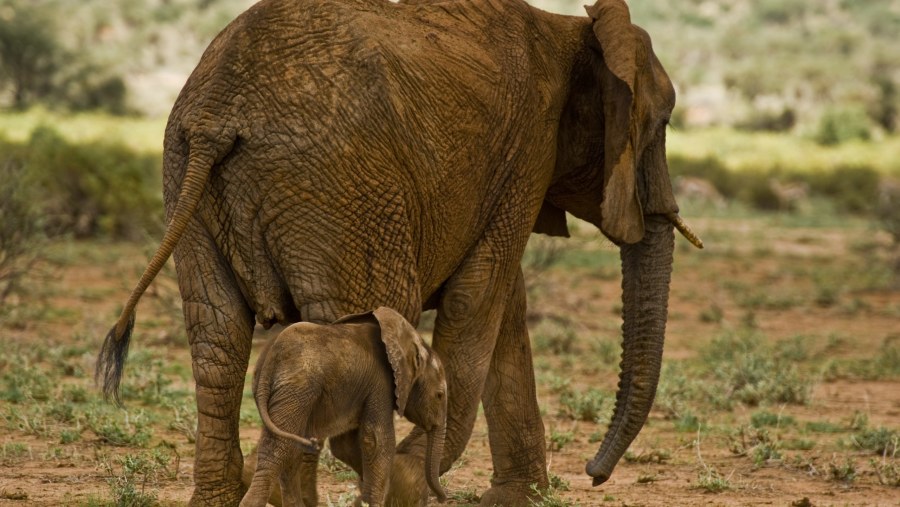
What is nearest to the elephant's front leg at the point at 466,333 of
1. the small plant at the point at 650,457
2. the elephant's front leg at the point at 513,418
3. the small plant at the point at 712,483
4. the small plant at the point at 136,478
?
the elephant's front leg at the point at 513,418

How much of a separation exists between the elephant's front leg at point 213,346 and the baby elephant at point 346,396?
31 cm

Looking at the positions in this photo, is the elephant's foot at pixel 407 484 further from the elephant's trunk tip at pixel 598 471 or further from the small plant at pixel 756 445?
the small plant at pixel 756 445

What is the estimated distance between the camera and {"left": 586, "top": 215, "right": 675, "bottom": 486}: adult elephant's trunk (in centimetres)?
640

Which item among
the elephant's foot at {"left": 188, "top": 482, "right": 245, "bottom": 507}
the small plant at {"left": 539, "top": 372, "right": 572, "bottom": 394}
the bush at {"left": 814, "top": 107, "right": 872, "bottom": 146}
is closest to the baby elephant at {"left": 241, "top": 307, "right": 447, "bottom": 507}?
the elephant's foot at {"left": 188, "top": 482, "right": 245, "bottom": 507}

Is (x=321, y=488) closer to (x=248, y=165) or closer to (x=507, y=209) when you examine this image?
(x=507, y=209)

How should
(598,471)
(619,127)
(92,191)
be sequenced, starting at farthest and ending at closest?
(92,191) → (598,471) → (619,127)

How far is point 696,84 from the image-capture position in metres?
58.9

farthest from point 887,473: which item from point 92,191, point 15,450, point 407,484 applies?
point 92,191

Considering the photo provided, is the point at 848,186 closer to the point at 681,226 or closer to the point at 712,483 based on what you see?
the point at 712,483

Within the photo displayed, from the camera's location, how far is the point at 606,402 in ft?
31.8

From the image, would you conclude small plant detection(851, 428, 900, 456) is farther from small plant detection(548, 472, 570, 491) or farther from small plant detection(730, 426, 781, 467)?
small plant detection(548, 472, 570, 491)

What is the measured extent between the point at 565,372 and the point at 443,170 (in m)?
6.05

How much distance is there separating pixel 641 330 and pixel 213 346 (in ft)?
7.11

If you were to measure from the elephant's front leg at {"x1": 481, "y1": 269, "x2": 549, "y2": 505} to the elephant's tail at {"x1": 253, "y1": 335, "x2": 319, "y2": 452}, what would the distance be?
177 cm
